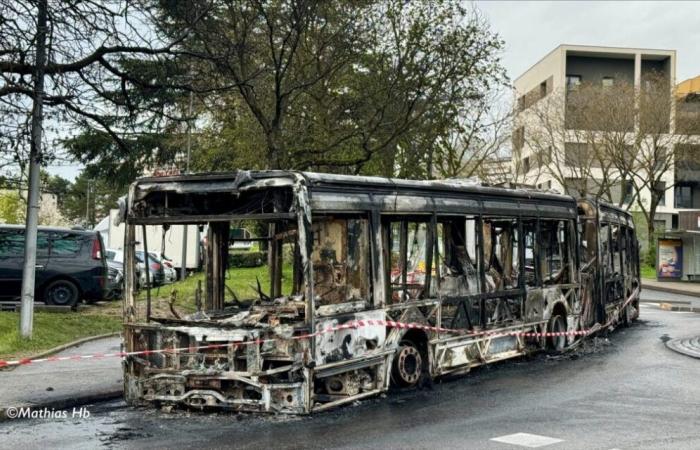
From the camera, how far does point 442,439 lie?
8242 mm

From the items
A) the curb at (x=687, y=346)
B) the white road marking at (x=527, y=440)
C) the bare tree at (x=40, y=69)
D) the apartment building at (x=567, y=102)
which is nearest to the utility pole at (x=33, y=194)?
the bare tree at (x=40, y=69)

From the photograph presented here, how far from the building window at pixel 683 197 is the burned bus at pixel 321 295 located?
210 ft

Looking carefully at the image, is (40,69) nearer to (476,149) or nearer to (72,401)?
(72,401)

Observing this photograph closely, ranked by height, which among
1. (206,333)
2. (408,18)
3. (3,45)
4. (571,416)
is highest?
(408,18)

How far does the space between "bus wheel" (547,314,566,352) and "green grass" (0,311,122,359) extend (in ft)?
28.4

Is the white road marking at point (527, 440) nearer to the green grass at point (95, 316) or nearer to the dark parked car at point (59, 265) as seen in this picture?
the green grass at point (95, 316)

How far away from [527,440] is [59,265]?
617 inches

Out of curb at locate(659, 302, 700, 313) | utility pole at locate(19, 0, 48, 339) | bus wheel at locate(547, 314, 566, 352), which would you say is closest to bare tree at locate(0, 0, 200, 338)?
utility pole at locate(19, 0, 48, 339)

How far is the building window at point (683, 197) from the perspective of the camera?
7294cm

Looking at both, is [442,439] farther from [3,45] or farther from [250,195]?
[3,45]

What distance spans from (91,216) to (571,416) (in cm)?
10544

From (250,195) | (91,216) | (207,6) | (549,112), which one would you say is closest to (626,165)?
(549,112)

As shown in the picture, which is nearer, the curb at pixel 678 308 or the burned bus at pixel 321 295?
the burned bus at pixel 321 295

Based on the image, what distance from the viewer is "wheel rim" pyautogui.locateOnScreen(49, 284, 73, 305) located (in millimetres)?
21266
